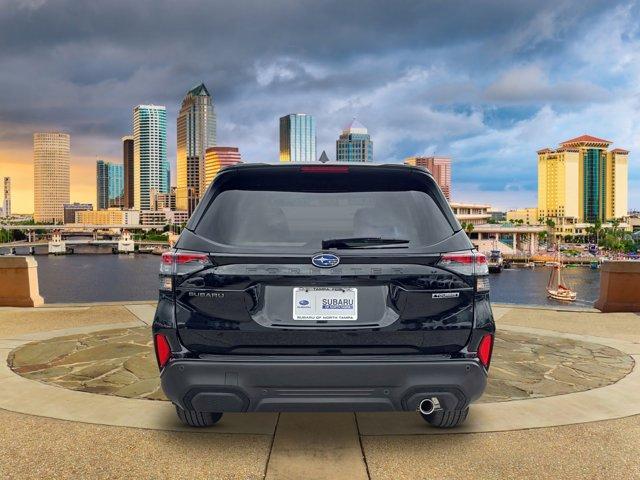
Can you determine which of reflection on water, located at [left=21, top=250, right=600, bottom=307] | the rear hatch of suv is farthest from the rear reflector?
reflection on water, located at [left=21, top=250, right=600, bottom=307]

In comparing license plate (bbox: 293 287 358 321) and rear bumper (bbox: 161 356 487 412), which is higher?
license plate (bbox: 293 287 358 321)

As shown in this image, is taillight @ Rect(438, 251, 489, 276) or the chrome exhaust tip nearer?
taillight @ Rect(438, 251, 489, 276)

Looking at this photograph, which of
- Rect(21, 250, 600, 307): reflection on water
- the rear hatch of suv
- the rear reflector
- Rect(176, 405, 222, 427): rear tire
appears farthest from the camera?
Rect(21, 250, 600, 307): reflection on water

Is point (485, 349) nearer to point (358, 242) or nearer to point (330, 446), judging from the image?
point (358, 242)

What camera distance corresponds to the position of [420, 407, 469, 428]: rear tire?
420 centimetres

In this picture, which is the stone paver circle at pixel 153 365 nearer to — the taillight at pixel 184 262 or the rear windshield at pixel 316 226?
the taillight at pixel 184 262

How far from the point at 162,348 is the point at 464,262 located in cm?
187

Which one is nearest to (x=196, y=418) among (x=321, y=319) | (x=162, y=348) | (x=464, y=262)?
(x=162, y=348)

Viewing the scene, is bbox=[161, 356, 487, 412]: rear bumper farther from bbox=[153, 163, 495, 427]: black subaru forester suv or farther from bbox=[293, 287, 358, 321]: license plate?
bbox=[293, 287, 358, 321]: license plate

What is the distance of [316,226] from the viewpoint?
3682mm

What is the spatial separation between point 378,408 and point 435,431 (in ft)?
3.73

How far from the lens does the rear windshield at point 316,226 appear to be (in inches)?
134

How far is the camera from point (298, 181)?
3543 millimetres

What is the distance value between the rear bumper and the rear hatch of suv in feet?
0.25
